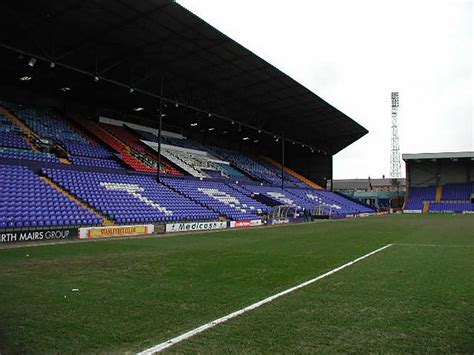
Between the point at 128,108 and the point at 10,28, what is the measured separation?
17.8m

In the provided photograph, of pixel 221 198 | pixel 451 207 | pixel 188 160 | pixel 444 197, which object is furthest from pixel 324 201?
pixel 444 197

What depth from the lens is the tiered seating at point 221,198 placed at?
101ft

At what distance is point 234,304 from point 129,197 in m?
20.2

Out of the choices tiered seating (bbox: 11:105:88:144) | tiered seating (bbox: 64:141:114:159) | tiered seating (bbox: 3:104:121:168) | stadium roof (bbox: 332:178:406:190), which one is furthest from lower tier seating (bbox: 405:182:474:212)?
tiered seating (bbox: 11:105:88:144)

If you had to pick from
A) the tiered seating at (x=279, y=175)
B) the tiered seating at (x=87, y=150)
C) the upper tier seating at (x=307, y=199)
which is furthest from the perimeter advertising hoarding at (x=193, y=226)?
the tiered seating at (x=279, y=175)

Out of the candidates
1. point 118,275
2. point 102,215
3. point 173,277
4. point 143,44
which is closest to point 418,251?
point 173,277

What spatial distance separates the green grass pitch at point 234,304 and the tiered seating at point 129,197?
407 inches

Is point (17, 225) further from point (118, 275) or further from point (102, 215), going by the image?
point (118, 275)

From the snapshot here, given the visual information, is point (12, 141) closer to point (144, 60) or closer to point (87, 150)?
point (87, 150)

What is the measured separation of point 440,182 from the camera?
223 feet

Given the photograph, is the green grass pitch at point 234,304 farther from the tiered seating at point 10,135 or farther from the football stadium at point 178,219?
the tiered seating at point 10,135

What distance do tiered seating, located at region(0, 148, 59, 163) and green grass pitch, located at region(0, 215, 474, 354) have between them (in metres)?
12.8

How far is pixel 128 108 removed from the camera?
127 feet

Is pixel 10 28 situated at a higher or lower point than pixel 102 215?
higher
